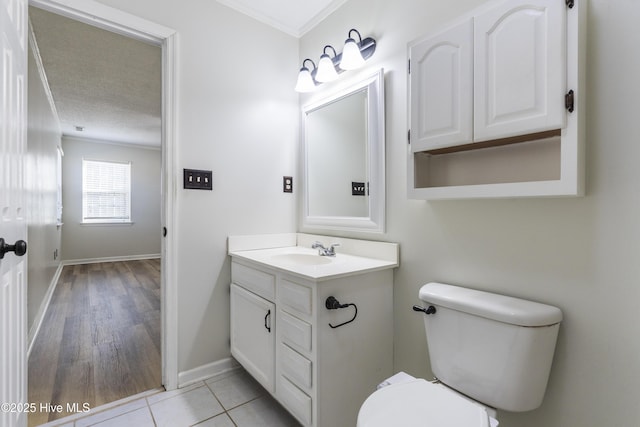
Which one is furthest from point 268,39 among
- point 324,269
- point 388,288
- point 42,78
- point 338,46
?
point 42,78

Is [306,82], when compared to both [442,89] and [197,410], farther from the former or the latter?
[197,410]

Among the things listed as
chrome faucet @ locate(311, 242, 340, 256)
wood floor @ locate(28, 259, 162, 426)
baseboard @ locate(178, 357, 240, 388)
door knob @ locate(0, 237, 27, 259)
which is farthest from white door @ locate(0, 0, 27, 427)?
chrome faucet @ locate(311, 242, 340, 256)

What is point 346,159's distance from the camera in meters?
1.83

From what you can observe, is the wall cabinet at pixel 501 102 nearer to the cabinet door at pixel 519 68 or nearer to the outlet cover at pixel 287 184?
the cabinet door at pixel 519 68

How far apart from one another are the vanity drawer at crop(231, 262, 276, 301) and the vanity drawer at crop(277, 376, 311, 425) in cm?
39

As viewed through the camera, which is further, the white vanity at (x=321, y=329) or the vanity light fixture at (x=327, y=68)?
the vanity light fixture at (x=327, y=68)

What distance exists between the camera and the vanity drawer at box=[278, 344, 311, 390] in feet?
3.95

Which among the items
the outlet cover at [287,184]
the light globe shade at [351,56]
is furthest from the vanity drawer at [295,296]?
the light globe shade at [351,56]

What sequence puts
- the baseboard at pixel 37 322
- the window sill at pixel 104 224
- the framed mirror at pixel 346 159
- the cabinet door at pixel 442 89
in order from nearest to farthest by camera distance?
the cabinet door at pixel 442 89
the framed mirror at pixel 346 159
the baseboard at pixel 37 322
the window sill at pixel 104 224

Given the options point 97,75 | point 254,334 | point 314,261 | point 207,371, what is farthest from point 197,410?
point 97,75

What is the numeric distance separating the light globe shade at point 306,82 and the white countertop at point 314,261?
1.08 metres

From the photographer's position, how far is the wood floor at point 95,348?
5.40 feet

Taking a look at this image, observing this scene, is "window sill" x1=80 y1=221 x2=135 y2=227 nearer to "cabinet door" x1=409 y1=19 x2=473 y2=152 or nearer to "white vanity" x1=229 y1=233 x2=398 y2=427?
"white vanity" x1=229 y1=233 x2=398 y2=427

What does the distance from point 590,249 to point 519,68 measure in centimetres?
62
